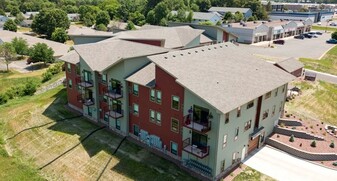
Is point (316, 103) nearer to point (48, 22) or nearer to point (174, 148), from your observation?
point (174, 148)

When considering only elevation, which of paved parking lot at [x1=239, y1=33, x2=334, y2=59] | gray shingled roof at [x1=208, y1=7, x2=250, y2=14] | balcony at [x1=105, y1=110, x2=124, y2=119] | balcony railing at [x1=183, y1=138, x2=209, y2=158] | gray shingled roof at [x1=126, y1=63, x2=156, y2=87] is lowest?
balcony railing at [x1=183, y1=138, x2=209, y2=158]

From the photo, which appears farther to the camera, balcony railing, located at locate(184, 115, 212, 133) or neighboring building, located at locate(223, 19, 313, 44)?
neighboring building, located at locate(223, 19, 313, 44)

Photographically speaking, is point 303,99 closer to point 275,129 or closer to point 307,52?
point 275,129

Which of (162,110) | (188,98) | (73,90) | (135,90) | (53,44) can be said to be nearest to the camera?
(188,98)

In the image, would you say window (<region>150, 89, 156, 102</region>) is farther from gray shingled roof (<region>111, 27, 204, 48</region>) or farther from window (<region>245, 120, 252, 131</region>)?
gray shingled roof (<region>111, 27, 204, 48</region>)

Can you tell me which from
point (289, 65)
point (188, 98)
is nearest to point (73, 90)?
point (188, 98)

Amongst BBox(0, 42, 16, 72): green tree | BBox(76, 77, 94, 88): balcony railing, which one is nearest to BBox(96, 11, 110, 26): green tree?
BBox(0, 42, 16, 72): green tree
